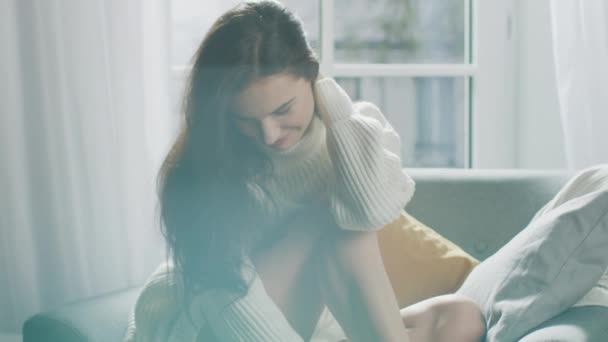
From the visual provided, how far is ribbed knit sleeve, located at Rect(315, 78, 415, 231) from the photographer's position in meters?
1.24

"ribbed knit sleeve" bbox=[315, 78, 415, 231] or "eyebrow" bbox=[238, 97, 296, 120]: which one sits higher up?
"eyebrow" bbox=[238, 97, 296, 120]

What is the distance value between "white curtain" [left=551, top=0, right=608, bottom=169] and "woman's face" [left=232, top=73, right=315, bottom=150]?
89cm

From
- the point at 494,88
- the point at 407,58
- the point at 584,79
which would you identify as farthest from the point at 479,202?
the point at 407,58

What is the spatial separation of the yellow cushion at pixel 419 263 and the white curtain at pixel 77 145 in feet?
1.75

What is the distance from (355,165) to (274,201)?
0.16m

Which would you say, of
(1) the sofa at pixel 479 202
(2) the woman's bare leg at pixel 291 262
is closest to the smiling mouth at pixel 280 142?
(2) the woman's bare leg at pixel 291 262

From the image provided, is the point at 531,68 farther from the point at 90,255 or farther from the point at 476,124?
the point at 90,255

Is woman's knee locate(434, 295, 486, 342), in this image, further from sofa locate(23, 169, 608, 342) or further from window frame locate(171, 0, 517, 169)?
window frame locate(171, 0, 517, 169)

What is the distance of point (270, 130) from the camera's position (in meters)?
1.23

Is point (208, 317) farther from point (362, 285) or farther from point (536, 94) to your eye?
point (536, 94)

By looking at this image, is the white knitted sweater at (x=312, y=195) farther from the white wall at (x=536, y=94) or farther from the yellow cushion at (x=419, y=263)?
the white wall at (x=536, y=94)

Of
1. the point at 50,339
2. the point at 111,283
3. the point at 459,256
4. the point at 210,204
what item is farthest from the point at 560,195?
the point at 111,283

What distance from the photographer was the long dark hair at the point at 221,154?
1189mm

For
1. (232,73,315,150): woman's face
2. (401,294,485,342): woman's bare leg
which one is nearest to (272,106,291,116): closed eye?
(232,73,315,150): woman's face
